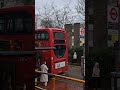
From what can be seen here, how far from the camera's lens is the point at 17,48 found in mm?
8383

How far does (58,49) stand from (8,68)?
13.4 metres

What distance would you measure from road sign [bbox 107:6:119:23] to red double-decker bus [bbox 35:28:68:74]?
40.2 feet

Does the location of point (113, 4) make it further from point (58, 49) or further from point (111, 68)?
point (58, 49)

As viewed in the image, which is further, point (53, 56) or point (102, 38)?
point (53, 56)

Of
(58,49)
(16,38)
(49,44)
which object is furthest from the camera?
(58,49)

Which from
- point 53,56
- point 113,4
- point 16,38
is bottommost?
point 53,56

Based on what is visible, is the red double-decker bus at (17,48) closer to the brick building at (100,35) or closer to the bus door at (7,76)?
the bus door at (7,76)

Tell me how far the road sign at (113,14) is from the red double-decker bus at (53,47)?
1227 centimetres

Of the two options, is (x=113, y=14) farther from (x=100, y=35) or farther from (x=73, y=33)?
(x=73, y=33)

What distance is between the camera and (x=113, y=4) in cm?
753

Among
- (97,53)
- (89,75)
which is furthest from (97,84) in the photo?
(97,53)

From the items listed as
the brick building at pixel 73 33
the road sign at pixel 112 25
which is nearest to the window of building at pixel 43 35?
the road sign at pixel 112 25

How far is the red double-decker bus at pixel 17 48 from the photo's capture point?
8.03 meters

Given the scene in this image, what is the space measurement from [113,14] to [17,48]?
8.87 ft
